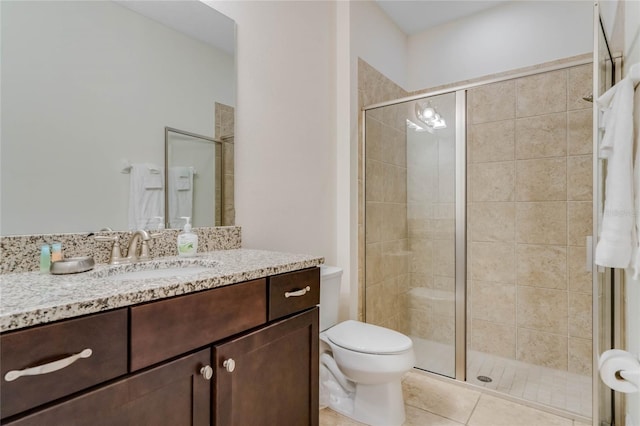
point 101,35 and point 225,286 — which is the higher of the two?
point 101,35

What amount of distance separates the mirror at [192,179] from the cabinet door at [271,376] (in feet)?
2.19

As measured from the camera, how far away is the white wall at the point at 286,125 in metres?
1.74

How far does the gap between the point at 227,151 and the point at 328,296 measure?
966mm

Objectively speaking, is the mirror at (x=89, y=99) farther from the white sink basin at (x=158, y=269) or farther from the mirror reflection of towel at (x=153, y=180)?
the white sink basin at (x=158, y=269)

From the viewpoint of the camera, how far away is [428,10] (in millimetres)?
2717

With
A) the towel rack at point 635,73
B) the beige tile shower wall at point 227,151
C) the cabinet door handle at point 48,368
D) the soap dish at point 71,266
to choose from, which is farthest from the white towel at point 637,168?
the soap dish at point 71,266

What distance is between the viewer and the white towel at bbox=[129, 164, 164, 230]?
51.1 inches

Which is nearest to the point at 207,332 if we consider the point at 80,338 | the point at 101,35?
the point at 80,338

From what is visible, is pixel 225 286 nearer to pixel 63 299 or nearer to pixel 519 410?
pixel 63 299

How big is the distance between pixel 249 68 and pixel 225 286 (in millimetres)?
1260

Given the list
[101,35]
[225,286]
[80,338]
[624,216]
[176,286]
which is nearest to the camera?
[80,338]

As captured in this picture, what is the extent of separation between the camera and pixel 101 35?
1.22m

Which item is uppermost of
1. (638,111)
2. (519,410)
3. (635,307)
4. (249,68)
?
(249,68)

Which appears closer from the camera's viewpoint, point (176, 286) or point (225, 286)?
point (176, 286)
